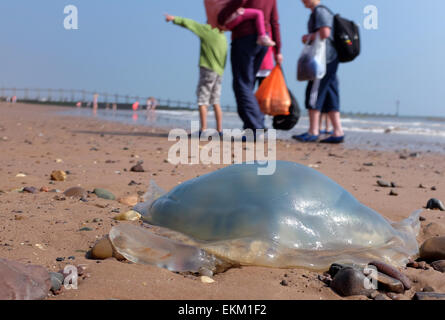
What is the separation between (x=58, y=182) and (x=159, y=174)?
0.92 meters

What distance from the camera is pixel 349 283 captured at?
1.55 m

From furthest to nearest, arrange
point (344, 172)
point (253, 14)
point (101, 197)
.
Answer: point (253, 14), point (344, 172), point (101, 197)

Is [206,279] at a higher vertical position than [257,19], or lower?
lower

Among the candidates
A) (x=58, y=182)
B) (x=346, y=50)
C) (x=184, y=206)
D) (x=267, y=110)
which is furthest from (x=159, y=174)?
(x=346, y=50)

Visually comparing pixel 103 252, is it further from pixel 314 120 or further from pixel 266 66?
pixel 314 120

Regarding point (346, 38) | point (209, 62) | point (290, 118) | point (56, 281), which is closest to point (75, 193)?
point (56, 281)

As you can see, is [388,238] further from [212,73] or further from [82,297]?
[212,73]

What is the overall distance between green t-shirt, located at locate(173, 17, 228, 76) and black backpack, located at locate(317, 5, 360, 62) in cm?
178

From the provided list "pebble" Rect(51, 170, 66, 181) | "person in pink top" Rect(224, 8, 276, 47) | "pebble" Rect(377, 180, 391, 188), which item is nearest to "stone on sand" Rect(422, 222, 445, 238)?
"pebble" Rect(377, 180, 391, 188)

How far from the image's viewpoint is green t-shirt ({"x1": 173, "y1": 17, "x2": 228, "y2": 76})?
7107 mm

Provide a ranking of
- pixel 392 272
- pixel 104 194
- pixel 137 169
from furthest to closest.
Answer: pixel 137 169 → pixel 104 194 → pixel 392 272

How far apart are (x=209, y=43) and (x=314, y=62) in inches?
69.3

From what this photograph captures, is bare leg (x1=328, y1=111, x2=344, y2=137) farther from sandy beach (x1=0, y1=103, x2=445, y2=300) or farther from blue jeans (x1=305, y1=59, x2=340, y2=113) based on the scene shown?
sandy beach (x1=0, y1=103, x2=445, y2=300)

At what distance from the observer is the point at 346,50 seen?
708 cm
